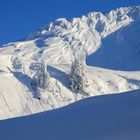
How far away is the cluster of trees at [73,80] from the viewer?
3073 inches

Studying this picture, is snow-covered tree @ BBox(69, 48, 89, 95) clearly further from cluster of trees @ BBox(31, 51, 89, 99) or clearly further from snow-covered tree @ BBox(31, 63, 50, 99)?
snow-covered tree @ BBox(31, 63, 50, 99)

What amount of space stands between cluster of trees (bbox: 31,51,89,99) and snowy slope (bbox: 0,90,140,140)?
197 ft

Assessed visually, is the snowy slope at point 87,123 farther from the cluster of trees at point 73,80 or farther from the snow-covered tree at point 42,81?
the snow-covered tree at point 42,81

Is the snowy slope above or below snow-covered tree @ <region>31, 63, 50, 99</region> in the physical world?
below

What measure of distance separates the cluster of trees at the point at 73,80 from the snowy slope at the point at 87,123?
197 ft

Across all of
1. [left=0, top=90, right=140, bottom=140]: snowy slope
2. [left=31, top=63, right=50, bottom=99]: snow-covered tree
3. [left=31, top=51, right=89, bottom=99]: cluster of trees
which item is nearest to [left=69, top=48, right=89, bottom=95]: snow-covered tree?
[left=31, top=51, right=89, bottom=99]: cluster of trees

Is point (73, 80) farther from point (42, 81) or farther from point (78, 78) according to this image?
point (42, 81)

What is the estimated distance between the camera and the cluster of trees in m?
78.1

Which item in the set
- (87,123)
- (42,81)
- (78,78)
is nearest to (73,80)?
(78,78)

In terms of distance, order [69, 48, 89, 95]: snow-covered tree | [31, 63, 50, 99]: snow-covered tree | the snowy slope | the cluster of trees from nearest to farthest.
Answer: the snowy slope < [31, 63, 50, 99]: snow-covered tree < the cluster of trees < [69, 48, 89, 95]: snow-covered tree

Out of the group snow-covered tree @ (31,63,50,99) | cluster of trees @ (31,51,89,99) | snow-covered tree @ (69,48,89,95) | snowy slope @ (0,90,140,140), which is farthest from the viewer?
snow-covered tree @ (69,48,89,95)

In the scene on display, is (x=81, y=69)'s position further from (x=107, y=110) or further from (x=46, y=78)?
(x=107, y=110)

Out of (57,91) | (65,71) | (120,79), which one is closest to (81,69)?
(57,91)

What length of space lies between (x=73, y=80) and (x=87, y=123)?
224ft
